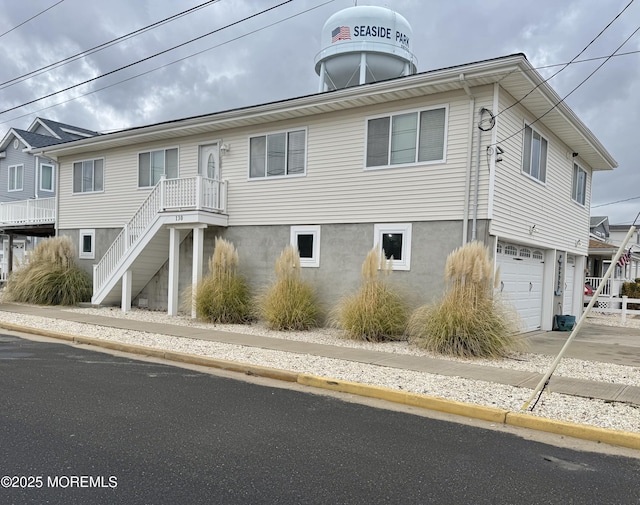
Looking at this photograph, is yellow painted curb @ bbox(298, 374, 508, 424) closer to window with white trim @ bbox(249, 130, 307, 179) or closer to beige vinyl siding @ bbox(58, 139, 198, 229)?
window with white trim @ bbox(249, 130, 307, 179)

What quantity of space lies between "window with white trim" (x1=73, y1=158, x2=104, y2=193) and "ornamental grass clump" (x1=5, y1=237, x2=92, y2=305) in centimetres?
213

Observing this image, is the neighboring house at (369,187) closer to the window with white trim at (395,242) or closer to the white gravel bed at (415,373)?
the window with white trim at (395,242)

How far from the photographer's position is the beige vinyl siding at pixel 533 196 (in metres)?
11.2

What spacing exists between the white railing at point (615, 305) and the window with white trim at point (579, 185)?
3.65m

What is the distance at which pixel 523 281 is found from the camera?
44.0ft

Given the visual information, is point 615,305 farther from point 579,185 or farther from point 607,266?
point 579,185

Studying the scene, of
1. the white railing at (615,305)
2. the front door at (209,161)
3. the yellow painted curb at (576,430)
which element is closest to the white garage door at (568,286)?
the white railing at (615,305)

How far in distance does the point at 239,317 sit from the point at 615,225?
51.8m

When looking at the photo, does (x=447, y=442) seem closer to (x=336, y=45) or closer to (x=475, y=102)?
(x=475, y=102)

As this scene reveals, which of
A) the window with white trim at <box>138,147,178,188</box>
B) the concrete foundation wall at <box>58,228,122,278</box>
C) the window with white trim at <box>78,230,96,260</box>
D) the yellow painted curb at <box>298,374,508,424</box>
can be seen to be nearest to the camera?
the yellow painted curb at <box>298,374,508,424</box>

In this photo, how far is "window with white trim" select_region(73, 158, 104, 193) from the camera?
18.0 meters

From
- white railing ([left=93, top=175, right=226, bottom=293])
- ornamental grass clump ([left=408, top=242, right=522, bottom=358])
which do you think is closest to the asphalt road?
ornamental grass clump ([left=408, top=242, right=522, bottom=358])

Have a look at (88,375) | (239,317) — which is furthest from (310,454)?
(239,317)

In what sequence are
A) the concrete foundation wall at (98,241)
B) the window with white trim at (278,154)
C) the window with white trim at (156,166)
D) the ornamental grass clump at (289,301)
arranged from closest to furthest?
the ornamental grass clump at (289,301) < the window with white trim at (278,154) < the window with white trim at (156,166) < the concrete foundation wall at (98,241)
